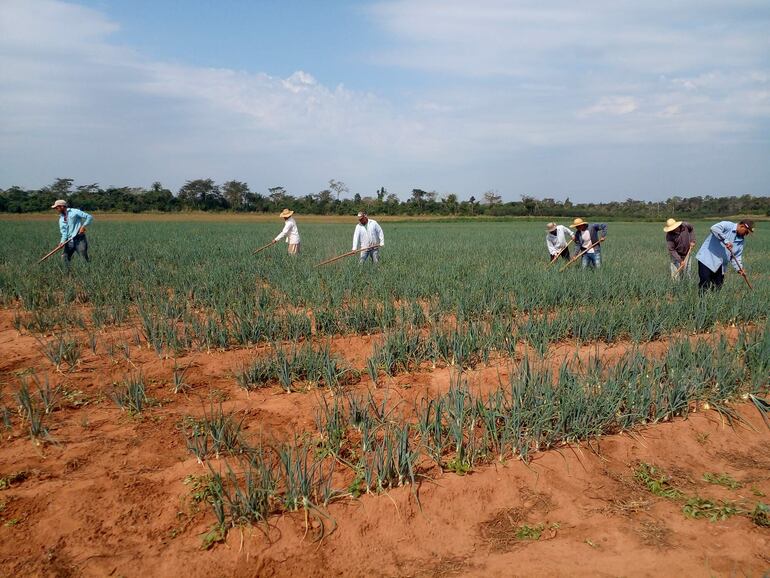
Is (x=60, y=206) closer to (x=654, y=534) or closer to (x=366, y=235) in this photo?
(x=366, y=235)

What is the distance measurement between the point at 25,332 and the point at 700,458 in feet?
20.4

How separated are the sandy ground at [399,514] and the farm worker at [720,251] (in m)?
3.63

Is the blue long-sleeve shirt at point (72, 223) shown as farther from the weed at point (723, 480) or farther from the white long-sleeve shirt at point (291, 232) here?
the weed at point (723, 480)

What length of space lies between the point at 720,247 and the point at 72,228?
32.6 ft

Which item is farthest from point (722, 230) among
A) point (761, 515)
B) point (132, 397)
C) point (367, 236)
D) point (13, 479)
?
point (13, 479)

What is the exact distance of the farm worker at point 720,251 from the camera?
6352 mm

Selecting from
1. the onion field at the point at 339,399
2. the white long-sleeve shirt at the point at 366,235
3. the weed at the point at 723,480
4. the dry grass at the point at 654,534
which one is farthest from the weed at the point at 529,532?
the white long-sleeve shirt at the point at 366,235

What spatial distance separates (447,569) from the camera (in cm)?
226

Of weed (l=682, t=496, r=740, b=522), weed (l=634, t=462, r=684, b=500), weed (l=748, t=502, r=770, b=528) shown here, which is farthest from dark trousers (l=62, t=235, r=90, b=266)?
weed (l=748, t=502, r=770, b=528)

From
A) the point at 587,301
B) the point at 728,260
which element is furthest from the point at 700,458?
the point at 728,260

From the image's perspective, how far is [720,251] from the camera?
6711mm

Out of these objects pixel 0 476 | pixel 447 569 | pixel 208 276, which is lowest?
pixel 447 569

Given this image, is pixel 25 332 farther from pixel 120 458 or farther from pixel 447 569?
pixel 447 569

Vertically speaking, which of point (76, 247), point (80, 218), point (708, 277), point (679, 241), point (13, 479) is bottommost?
point (13, 479)
